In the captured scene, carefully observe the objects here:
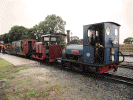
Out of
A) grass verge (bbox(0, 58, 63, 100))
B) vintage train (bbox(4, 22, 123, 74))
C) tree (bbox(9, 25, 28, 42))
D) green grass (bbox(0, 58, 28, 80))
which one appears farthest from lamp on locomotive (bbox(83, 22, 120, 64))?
tree (bbox(9, 25, 28, 42))

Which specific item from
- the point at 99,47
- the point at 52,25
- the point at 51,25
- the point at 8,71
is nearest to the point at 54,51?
the point at 8,71

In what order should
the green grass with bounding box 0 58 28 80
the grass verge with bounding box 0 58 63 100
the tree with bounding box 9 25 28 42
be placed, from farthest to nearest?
1. the tree with bounding box 9 25 28 42
2. the green grass with bounding box 0 58 28 80
3. the grass verge with bounding box 0 58 63 100

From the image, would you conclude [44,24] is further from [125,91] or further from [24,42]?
[125,91]

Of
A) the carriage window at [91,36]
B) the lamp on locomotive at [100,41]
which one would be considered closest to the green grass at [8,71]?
the lamp on locomotive at [100,41]

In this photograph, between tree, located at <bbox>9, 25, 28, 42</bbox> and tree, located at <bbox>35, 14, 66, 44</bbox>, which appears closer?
tree, located at <bbox>35, 14, 66, 44</bbox>

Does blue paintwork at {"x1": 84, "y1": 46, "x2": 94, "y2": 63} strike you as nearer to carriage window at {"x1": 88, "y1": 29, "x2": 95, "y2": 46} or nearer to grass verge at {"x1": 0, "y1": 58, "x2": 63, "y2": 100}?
carriage window at {"x1": 88, "y1": 29, "x2": 95, "y2": 46}

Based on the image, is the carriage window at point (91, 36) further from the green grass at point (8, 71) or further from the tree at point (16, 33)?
the tree at point (16, 33)

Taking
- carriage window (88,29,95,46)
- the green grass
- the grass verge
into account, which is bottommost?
the grass verge

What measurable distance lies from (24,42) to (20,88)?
10.3 m

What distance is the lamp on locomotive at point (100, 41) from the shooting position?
483 centimetres

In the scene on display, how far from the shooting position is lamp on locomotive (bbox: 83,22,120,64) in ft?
15.8

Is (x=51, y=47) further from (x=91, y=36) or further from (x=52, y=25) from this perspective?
(x=52, y=25)

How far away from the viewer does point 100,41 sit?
5.56 m

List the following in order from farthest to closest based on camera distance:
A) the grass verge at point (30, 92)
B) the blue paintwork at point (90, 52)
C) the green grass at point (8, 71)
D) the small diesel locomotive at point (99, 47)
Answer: the green grass at point (8, 71) → the blue paintwork at point (90, 52) → the small diesel locomotive at point (99, 47) → the grass verge at point (30, 92)
